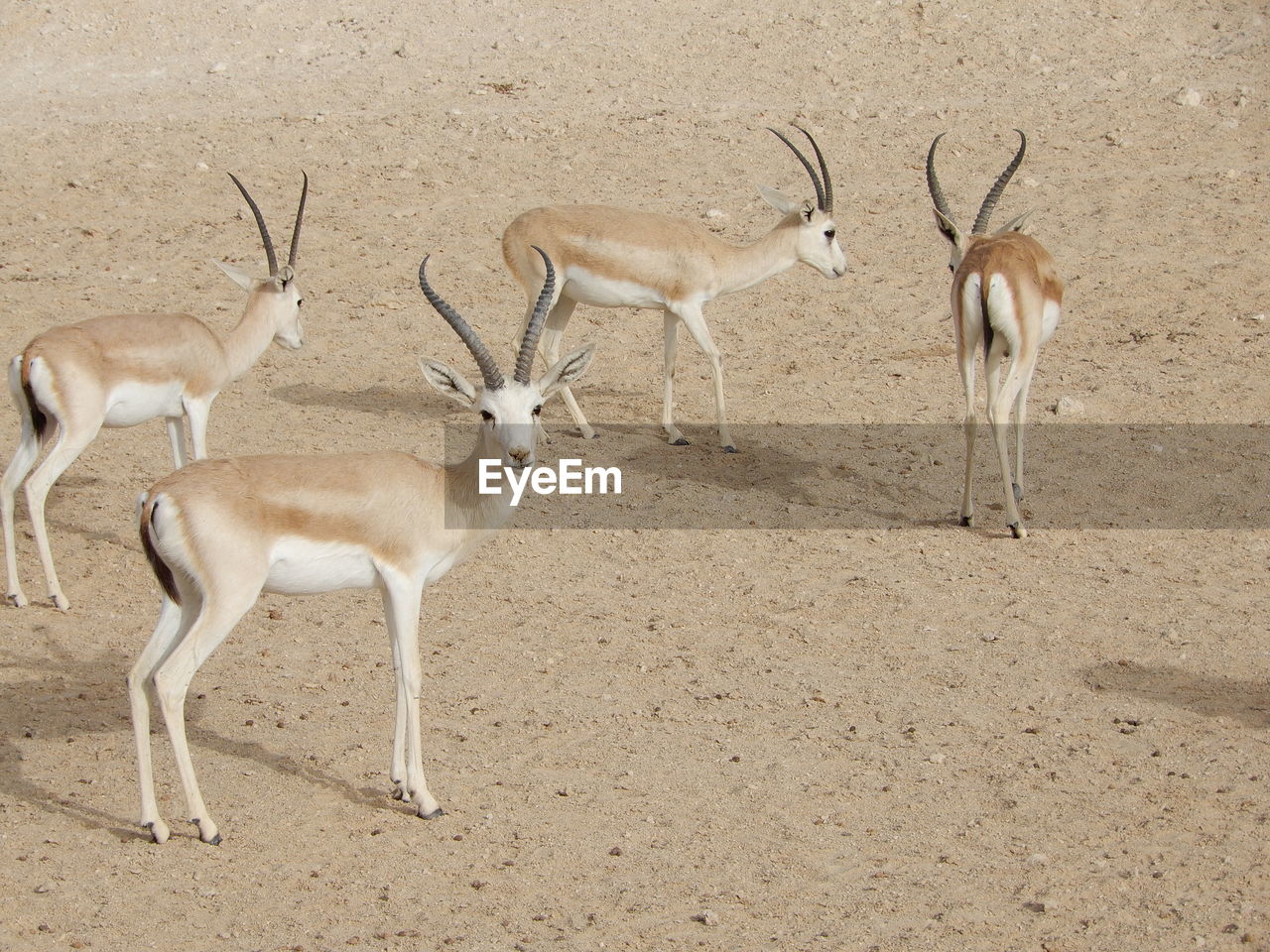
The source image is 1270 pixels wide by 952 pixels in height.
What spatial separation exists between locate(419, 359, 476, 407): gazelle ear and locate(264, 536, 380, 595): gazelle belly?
0.93 m

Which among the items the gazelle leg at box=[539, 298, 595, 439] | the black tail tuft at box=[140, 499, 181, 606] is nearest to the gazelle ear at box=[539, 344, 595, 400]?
the black tail tuft at box=[140, 499, 181, 606]

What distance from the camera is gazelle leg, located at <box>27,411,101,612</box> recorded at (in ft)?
25.1

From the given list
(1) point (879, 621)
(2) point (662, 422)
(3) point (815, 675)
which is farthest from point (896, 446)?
(3) point (815, 675)

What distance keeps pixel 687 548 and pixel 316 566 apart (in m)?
3.58

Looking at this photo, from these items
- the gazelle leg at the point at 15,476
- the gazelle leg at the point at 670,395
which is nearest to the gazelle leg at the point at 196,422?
the gazelle leg at the point at 15,476

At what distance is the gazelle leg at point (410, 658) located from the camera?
561 cm

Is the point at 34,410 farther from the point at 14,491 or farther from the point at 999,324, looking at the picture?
the point at 999,324

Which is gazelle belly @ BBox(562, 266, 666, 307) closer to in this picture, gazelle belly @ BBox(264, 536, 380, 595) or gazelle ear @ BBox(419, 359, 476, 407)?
gazelle ear @ BBox(419, 359, 476, 407)

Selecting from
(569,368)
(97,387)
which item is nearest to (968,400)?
(569,368)

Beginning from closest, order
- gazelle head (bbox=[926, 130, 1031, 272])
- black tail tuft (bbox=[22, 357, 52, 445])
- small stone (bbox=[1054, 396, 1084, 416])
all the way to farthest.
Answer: black tail tuft (bbox=[22, 357, 52, 445]) → gazelle head (bbox=[926, 130, 1031, 272]) → small stone (bbox=[1054, 396, 1084, 416])

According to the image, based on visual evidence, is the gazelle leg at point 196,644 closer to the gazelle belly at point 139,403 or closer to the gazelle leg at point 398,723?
the gazelle leg at point 398,723

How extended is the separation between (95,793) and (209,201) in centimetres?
968

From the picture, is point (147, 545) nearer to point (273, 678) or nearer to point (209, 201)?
point (273, 678)

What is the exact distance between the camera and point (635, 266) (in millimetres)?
10227
